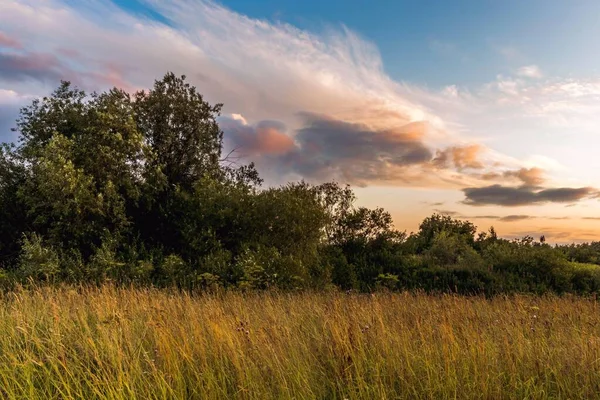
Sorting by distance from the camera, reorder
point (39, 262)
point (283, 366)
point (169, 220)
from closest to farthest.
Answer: point (283, 366)
point (39, 262)
point (169, 220)

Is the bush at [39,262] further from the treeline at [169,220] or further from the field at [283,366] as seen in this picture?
the field at [283,366]

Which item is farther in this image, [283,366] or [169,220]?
[169,220]

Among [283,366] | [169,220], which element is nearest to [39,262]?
[169,220]

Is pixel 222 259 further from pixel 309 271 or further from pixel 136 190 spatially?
pixel 136 190

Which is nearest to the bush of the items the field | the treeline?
the treeline

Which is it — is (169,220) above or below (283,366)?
above

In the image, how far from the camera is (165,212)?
18219mm

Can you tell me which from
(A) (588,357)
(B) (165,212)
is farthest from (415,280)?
(A) (588,357)

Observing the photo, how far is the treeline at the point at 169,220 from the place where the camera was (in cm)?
1545

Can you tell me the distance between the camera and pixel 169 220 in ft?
59.2

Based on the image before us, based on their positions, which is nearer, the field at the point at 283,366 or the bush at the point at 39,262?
the field at the point at 283,366

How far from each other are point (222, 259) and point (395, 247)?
34.5 ft

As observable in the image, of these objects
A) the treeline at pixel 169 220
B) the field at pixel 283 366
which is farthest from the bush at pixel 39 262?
the field at pixel 283 366

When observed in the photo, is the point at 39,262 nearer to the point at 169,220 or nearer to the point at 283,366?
the point at 169,220
